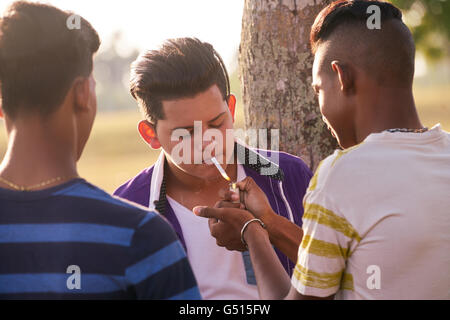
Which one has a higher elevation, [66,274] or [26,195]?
[26,195]

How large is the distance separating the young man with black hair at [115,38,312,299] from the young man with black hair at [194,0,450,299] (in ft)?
3.15

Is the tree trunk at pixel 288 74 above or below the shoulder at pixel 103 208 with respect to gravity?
above

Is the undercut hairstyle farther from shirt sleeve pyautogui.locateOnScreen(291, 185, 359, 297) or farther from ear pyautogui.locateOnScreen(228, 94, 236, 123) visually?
ear pyautogui.locateOnScreen(228, 94, 236, 123)

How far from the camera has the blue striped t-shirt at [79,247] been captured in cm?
193

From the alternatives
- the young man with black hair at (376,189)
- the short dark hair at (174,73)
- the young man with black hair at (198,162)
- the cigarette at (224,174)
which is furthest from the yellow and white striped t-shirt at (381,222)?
the short dark hair at (174,73)

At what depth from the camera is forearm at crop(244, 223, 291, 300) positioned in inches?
98.3

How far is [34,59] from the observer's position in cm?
197

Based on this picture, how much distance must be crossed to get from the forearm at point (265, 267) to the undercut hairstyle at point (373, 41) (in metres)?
0.88

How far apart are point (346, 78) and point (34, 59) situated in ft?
3.91

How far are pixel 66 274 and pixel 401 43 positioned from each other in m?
1.57

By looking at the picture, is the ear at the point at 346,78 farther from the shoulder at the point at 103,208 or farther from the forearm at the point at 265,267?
the shoulder at the point at 103,208
